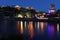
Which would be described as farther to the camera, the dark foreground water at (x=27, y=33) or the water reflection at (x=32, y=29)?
the water reflection at (x=32, y=29)

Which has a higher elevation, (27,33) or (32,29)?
(27,33)

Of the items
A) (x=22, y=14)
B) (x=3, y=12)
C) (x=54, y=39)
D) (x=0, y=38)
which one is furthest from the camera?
(x=3, y=12)

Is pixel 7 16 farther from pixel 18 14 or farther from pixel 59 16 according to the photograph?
pixel 59 16

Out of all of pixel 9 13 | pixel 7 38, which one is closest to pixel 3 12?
pixel 9 13

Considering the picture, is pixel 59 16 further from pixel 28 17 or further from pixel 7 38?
pixel 7 38

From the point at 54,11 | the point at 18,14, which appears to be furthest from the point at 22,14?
the point at 54,11

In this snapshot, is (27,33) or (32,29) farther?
(32,29)

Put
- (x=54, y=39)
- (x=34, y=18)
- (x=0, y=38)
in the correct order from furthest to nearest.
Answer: (x=34, y=18)
(x=54, y=39)
(x=0, y=38)

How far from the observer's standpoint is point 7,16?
11681cm

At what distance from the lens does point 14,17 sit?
109750mm

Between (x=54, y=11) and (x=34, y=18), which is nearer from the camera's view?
(x=34, y=18)

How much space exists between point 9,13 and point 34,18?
513 inches

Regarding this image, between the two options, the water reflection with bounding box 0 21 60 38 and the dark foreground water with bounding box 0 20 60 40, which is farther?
the water reflection with bounding box 0 21 60 38

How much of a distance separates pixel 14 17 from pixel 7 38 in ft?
306
